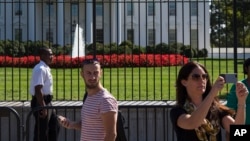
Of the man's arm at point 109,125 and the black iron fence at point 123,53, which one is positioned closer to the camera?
the man's arm at point 109,125

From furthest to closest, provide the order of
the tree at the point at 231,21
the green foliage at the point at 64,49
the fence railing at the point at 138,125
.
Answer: the green foliage at the point at 64,49 < the tree at the point at 231,21 < the fence railing at the point at 138,125

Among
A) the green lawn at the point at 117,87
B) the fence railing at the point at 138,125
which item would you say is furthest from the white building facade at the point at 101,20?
the fence railing at the point at 138,125

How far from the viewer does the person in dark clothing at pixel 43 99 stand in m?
9.60

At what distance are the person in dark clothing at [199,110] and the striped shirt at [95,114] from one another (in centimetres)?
101

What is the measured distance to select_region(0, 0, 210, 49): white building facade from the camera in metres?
12.3

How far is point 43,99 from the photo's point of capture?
9.71m

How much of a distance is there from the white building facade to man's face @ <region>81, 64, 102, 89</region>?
16.9 feet

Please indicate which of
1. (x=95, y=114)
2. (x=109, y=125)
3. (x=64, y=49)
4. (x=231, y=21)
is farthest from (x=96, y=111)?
(x=231, y=21)

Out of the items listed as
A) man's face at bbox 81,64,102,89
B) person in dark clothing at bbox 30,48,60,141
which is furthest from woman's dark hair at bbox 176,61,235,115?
person in dark clothing at bbox 30,48,60,141

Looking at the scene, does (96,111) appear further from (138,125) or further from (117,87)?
(117,87)

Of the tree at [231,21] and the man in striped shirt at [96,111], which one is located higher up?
the tree at [231,21]

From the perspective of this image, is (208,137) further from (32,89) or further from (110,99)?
(32,89)

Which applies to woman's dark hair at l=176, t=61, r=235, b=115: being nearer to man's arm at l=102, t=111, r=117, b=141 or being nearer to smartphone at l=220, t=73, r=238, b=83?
smartphone at l=220, t=73, r=238, b=83

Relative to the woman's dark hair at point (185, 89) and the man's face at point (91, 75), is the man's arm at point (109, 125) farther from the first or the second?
the woman's dark hair at point (185, 89)
